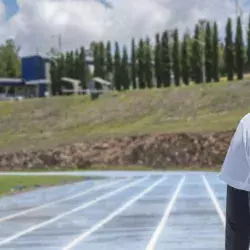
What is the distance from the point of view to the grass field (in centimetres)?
4603

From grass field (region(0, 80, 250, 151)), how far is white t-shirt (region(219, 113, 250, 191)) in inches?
1508

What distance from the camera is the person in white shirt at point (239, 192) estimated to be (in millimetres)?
3113

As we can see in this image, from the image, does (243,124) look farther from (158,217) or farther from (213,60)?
(213,60)

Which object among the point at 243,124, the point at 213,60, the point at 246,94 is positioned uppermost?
the point at 213,60

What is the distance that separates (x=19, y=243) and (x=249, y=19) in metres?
55.5

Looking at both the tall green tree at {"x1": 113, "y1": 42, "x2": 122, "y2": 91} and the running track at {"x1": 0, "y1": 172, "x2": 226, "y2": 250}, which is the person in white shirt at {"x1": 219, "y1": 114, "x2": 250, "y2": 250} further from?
the tall green tree at {"x1": 113, "y1": 42, "x2": 122, "y2": 91}

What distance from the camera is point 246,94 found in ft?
164

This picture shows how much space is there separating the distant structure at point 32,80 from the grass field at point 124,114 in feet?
93.2

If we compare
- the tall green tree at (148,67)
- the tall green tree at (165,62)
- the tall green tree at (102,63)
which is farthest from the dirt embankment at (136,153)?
the tall green tree at (102,63)

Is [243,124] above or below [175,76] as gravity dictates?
below

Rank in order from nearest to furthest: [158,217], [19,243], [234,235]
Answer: [234,235] → [19,243] → [158,217]

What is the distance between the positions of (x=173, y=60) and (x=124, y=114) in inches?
542

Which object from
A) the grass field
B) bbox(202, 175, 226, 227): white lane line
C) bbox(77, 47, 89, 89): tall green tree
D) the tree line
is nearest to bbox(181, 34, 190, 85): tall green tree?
the tree line

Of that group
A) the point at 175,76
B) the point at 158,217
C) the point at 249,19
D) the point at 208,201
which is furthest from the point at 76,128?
the point at 158,217
